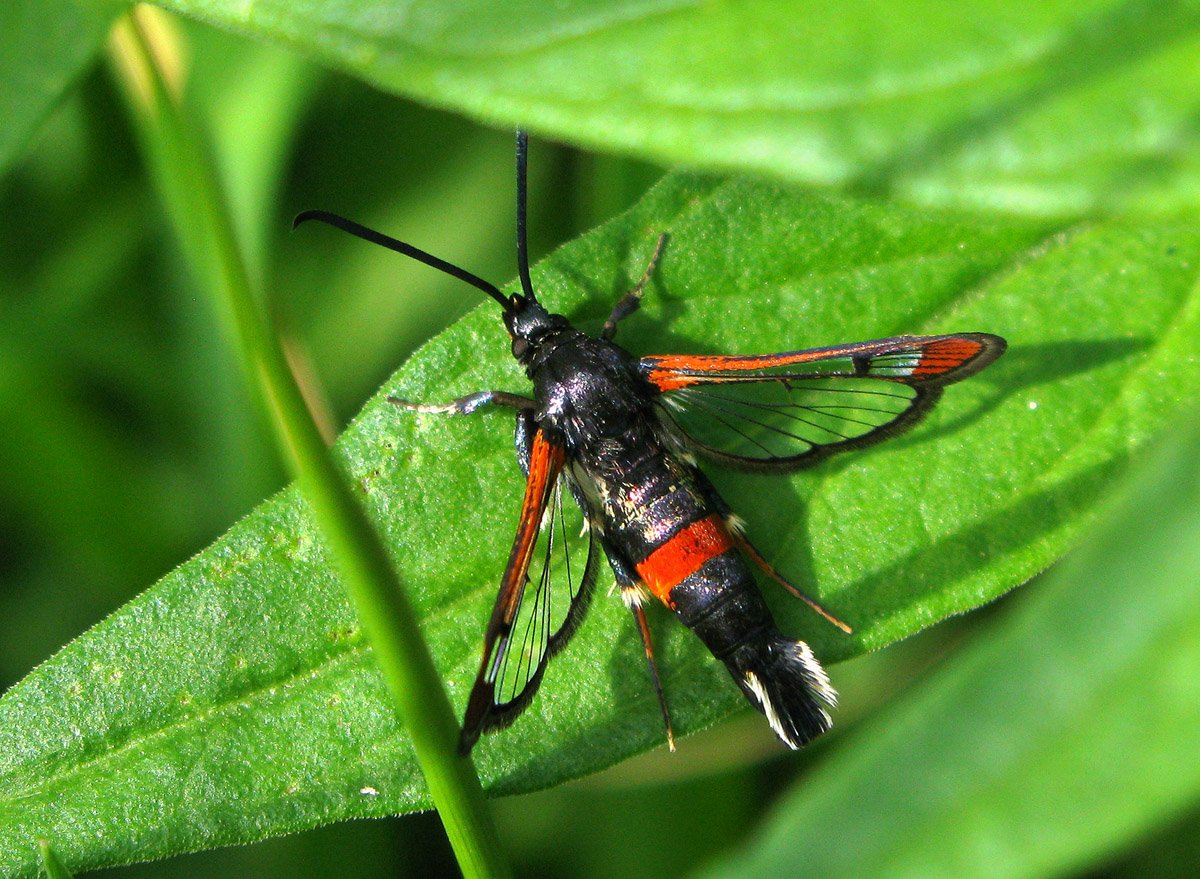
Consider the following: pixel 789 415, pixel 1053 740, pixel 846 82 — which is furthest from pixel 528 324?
pixel 1053 740

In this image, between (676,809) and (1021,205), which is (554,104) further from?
(676,809)

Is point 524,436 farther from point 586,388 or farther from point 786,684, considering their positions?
point 786,684

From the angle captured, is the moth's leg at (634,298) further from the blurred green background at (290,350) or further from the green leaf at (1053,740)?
the green leaf at (1053,740)

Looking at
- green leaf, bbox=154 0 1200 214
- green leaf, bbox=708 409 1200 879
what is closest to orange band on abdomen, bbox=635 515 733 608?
green leaf, bbox=154 0 1200 214

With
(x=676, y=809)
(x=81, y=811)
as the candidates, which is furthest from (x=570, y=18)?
(x=676, y=809)

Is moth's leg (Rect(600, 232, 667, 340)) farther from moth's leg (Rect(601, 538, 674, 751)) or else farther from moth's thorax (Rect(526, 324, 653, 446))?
moth's leg (Rect(601, 538, 674, 751))

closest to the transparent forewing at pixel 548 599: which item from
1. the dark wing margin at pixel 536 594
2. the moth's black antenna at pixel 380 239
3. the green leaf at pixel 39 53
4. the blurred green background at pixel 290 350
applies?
the dark wing margin at pixel 536 594

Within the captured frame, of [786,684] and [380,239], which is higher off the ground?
[380,239]
